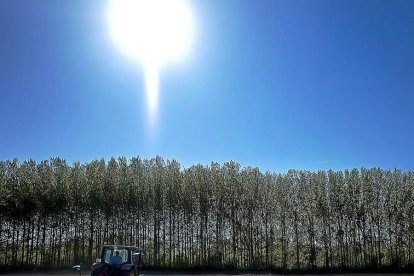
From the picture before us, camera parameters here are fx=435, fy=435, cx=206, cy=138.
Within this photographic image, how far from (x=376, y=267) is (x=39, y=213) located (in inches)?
1506

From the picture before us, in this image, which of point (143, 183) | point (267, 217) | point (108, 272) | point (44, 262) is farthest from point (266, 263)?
point (108, 272)

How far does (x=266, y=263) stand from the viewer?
4953 cm

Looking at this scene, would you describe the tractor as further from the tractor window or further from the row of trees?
the row of trees

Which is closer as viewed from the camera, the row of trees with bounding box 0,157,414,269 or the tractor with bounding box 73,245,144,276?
the tractor with bounding box 73,245,144,276

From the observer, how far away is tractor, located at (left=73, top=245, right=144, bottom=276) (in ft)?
46.9

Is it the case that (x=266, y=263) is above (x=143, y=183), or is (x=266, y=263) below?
below

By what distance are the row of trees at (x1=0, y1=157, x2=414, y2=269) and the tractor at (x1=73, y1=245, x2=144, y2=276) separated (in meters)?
34.1

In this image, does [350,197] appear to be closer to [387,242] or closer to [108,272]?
[387,242]

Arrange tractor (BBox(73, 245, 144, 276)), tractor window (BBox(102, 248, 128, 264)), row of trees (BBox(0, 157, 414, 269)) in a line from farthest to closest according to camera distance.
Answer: row of trees (BBox(0, 157, 414, 269)) < tractor window (BBox(102, 248, 128, 264)) < tractor (BBox(73, 245, 144, 276))

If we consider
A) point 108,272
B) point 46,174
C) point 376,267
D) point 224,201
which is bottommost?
point 376,267

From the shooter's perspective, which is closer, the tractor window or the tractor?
the tractor

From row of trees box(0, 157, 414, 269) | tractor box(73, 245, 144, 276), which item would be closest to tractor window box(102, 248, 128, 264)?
tractor box(73, 245, 144, 276)

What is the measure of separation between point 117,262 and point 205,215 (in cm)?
3623

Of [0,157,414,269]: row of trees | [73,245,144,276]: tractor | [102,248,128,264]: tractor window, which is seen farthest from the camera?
[0,157,414,269]: row of trees
